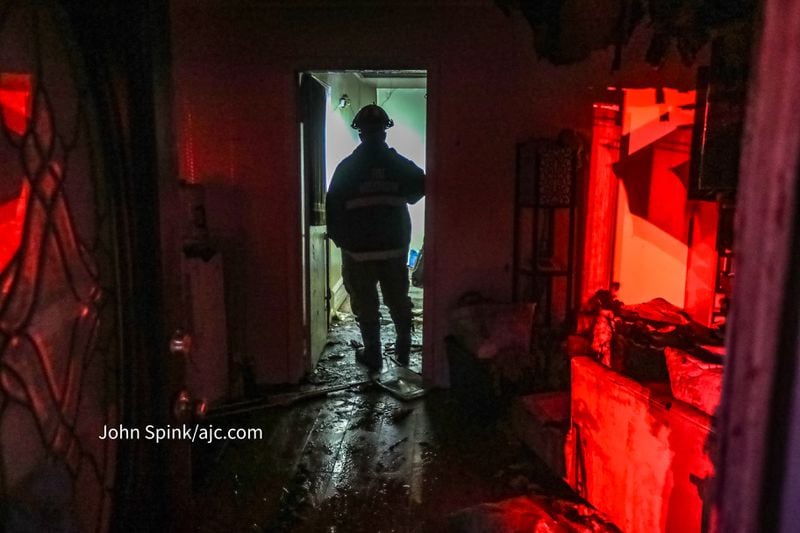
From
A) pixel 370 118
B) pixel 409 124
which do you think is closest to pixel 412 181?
pixel 370 118

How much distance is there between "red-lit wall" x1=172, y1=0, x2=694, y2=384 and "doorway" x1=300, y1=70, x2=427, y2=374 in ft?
0.49

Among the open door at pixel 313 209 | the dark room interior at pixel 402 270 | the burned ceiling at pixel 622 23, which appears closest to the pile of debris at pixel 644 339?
the dark room interior at pixel 402 270

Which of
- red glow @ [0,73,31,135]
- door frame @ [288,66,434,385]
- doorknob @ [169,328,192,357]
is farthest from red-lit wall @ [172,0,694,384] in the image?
red glow @ [0,73,31,135]

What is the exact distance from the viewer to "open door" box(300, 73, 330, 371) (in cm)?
360

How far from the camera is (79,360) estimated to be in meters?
1.19

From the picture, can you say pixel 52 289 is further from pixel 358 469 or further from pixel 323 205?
pixel 323 205

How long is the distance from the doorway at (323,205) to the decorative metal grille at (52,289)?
2.35 m

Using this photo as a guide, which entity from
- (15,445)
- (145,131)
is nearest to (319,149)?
(145,131)

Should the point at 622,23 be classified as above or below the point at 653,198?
above

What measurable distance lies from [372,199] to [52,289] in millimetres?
2745

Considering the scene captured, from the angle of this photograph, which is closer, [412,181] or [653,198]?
[653,198]

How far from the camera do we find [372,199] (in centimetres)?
376

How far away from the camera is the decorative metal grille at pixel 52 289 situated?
97cm

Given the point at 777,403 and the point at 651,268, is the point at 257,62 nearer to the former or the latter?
the point at 651,268
